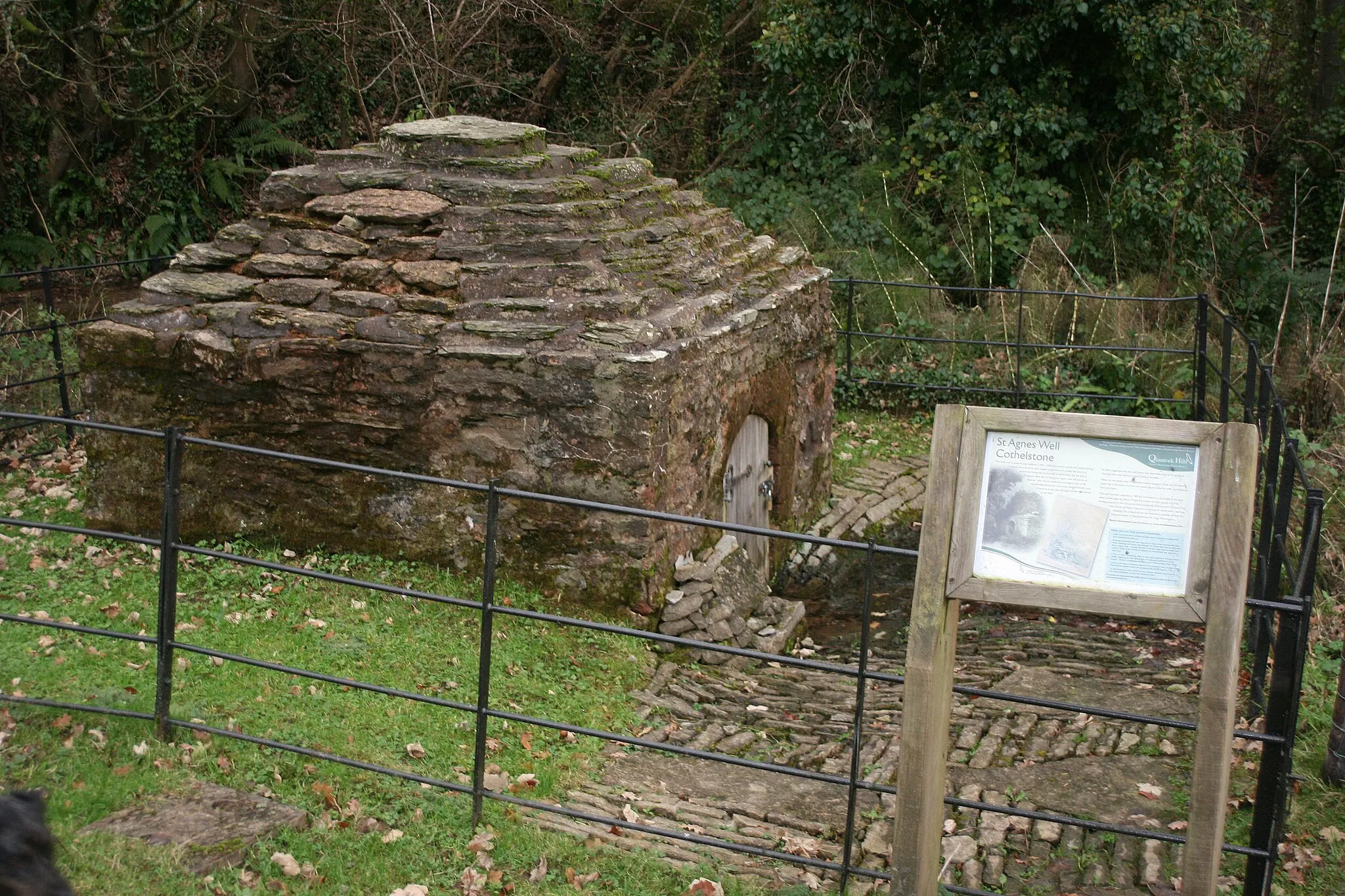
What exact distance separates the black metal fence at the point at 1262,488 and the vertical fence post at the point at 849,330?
0.02 meters

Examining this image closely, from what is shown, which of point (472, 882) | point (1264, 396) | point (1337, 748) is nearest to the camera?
point (472, 882)

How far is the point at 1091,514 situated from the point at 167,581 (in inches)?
144

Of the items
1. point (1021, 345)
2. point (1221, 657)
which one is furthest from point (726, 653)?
point (1021, 345)

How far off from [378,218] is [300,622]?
2.67m

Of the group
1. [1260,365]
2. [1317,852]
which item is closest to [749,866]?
[1317,852]

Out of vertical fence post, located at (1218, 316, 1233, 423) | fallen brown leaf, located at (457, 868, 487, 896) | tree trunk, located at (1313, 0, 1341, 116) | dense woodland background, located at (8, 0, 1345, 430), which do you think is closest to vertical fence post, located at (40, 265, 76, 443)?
dense woodland background, located at (8, 0, 1345, 430)

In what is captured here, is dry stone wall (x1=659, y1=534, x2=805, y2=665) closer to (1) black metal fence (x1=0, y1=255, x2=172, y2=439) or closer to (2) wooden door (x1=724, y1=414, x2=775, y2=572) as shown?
(2) wooden door (x1=724, y1=414, x2=775, y2=572)

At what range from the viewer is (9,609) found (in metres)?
6.61

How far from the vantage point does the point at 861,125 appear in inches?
660

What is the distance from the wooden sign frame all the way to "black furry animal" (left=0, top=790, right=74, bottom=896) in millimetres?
2418

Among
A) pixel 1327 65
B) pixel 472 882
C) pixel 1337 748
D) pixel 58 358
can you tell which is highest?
pixel 1327 65

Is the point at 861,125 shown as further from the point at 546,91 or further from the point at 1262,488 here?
the point at 1262,488

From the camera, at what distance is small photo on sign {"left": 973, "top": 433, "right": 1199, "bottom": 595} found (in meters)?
3.47

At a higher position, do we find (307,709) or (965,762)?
(307,709)
